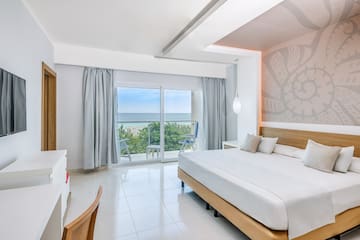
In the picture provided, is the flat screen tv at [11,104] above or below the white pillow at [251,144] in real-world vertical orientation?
above

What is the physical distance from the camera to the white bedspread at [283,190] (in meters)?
1.81

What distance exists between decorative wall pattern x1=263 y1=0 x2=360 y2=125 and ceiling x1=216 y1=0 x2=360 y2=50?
13cm

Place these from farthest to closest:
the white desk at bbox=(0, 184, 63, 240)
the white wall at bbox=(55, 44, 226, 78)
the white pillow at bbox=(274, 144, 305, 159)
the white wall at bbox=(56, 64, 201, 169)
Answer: the white wall at bbox=(56, 64, 201, 169)
the white wall at bbox=(55, 44, 226, 78)
the white pillow at bbox=(274, 144, 305, 159)
the white desk at bbox=(0, 184, 63, 240)

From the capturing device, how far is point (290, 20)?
2.99m

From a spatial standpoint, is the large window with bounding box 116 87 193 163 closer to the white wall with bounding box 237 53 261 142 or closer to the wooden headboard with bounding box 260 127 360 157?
the white wall with bounding box 237 53 261 142

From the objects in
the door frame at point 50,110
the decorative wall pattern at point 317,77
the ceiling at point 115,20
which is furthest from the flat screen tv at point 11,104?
the decorative wall pattern at point 317,77

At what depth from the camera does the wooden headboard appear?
288 cm

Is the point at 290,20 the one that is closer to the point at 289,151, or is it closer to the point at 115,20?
the point at 289,151

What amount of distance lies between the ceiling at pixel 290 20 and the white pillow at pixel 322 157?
73.1 inches

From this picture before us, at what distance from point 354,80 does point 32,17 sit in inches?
186

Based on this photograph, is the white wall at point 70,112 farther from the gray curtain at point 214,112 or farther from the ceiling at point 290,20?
the ceiling at point 290,20

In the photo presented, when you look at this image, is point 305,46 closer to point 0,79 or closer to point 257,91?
point 257,91

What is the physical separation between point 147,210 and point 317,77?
136 inches

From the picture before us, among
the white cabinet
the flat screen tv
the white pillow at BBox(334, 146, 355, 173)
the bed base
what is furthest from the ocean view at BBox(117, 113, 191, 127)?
the white pillow at BBox(334, 146, 355, 173)
